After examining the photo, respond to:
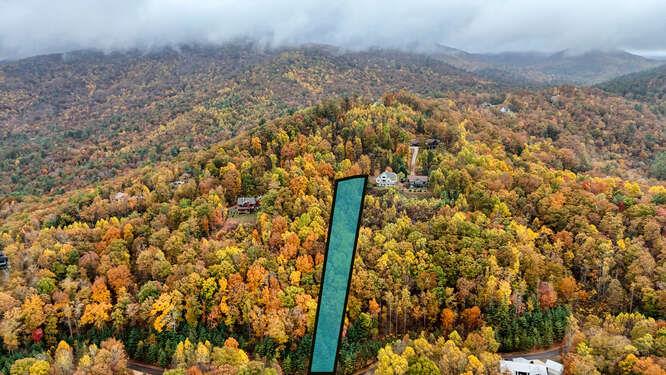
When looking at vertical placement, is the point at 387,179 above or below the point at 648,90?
below

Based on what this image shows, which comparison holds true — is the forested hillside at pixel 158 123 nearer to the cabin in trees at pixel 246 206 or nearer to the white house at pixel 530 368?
the cabin in trees at pixel 246 206

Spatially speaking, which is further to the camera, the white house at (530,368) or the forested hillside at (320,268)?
the forested hillside at (320,268)

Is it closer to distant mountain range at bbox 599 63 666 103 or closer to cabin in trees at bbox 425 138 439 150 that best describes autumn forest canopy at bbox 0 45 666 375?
cabin in trees at bbox 425 138 439 150

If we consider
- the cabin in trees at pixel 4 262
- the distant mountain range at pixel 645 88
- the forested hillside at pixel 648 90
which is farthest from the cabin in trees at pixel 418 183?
the distant mountain range at pixel 645 88

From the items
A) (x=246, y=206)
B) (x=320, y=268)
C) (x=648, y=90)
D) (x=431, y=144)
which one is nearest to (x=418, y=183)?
(x=431, y=144)
